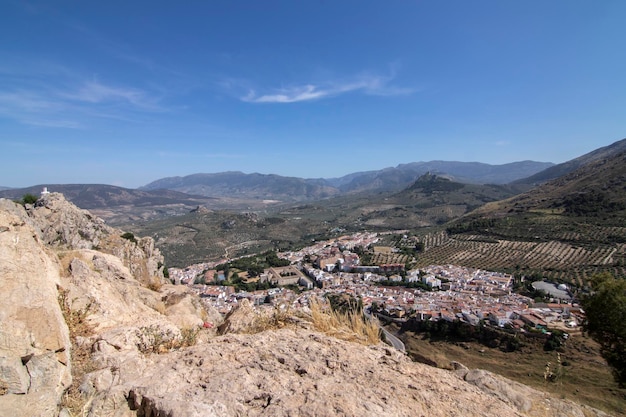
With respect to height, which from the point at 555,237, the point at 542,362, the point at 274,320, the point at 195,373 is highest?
the point at 195,373

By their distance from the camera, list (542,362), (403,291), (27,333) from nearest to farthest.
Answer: (27,333) < (542,362) < (403,291)

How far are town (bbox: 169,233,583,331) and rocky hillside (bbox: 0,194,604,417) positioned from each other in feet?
45.9

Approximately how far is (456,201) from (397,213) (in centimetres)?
4419

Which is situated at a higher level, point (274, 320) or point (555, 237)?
point (274, 320)

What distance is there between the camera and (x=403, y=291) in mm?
46406

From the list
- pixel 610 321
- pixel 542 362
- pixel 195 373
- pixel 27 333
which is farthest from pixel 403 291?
pixel 27 333

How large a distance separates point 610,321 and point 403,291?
37909 mm

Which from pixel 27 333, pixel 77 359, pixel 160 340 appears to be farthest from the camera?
pixel 160 340

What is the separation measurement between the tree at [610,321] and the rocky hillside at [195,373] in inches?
332

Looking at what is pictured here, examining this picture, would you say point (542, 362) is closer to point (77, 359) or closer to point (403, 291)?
point (403, 291)

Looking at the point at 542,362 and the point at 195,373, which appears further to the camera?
the point at 542,362

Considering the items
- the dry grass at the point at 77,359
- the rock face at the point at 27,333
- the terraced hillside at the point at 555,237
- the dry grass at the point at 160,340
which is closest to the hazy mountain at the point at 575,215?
the terraced hillside at the point at 555,237

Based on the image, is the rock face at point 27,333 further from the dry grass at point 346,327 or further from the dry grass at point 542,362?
the dry grass at point 542,362

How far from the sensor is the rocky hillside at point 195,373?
2.66 meters
